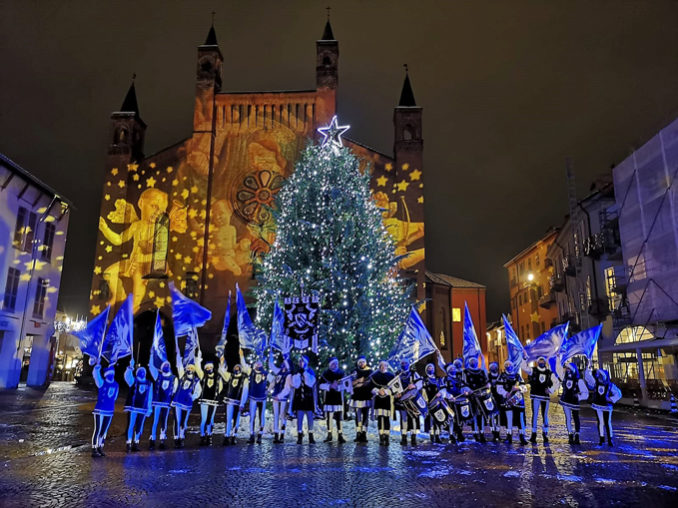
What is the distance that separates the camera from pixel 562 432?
43.2ft

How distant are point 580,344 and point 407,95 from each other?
23.0 m

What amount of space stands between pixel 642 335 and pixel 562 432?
14673 millimetres

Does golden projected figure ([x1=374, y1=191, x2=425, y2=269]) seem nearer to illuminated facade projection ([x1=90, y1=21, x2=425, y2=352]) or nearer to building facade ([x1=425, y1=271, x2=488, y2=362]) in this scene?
illuminated facade projection ([x1=90, y1=21, x2=425, y2=352])

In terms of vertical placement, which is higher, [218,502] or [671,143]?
[671,143]

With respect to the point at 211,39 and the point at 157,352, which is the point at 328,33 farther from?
the point at 157,352

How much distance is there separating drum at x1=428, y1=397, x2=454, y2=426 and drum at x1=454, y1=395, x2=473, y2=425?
30 centimetres

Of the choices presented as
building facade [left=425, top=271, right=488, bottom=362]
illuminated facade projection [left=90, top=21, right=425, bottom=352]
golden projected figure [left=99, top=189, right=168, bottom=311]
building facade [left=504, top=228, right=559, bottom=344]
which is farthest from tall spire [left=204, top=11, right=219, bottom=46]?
building facade [left=504, top=228, right=559, bottom=344]

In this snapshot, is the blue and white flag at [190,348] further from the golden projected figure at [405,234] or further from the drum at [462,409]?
the golden projected figure at [405,234]

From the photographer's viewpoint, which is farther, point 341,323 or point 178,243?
point 178,243

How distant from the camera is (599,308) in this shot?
1241 inches

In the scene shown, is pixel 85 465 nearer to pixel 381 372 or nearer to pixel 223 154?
pixel 381 372

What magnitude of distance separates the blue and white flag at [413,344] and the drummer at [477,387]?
1.19 m

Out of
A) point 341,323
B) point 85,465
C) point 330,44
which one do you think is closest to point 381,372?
point 341,323

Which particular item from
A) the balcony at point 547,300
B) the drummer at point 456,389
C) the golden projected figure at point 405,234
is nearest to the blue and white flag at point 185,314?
the drummer at point 456,389
